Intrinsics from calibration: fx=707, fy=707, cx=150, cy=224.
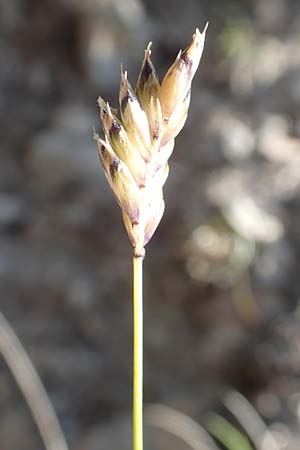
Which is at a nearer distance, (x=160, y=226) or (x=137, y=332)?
(x=137, y=332)

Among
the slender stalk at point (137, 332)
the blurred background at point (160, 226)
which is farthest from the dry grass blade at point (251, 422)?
the slender stalk at point (137, 332)

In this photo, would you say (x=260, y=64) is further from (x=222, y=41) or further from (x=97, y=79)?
(x=97, y=79)

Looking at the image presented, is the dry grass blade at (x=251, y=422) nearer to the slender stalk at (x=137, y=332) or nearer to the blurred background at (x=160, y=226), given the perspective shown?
the blurred background at (x=160, y=226)

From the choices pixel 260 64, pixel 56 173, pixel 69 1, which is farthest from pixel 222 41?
pixel 56 173

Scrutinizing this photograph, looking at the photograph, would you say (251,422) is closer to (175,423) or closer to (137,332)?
(175,423)

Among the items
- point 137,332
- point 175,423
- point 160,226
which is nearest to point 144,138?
point 137,332

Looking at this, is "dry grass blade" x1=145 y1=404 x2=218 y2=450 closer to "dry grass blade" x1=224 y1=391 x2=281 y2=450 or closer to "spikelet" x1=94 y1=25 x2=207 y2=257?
"dry grass blade" x1=224 y1=391 x2=281 y2=450
